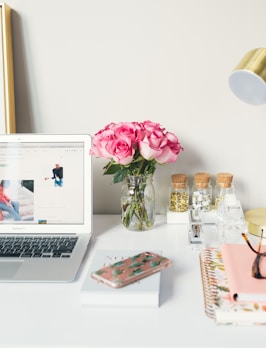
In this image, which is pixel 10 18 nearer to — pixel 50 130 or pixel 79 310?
pixel 50 130

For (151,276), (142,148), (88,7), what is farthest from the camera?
(88,7)

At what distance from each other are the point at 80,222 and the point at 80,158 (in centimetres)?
15

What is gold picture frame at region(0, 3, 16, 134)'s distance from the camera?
46.6 inches

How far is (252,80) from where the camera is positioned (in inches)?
39.8

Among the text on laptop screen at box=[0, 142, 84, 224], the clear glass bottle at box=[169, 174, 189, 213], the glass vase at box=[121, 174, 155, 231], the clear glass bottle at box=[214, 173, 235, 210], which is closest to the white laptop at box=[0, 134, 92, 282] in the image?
the text on laptop screen at box=[0, 142, 84, 224]

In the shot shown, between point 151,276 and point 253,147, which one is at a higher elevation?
point 253,147

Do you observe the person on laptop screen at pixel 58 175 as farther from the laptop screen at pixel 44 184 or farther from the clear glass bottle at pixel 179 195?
the clear glass bottle at pixel 179 195

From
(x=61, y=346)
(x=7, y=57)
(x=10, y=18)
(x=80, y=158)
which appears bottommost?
(x=61, y=346)

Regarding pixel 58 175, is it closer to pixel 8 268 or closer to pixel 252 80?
pixel 8 268

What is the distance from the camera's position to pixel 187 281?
2.89 ft

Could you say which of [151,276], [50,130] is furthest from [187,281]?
[50,130]

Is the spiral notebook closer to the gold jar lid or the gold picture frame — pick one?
the gold jar lid

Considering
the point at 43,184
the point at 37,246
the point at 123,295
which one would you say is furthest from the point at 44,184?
the point at 123,295

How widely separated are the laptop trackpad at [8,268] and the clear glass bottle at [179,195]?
43 centimetres
